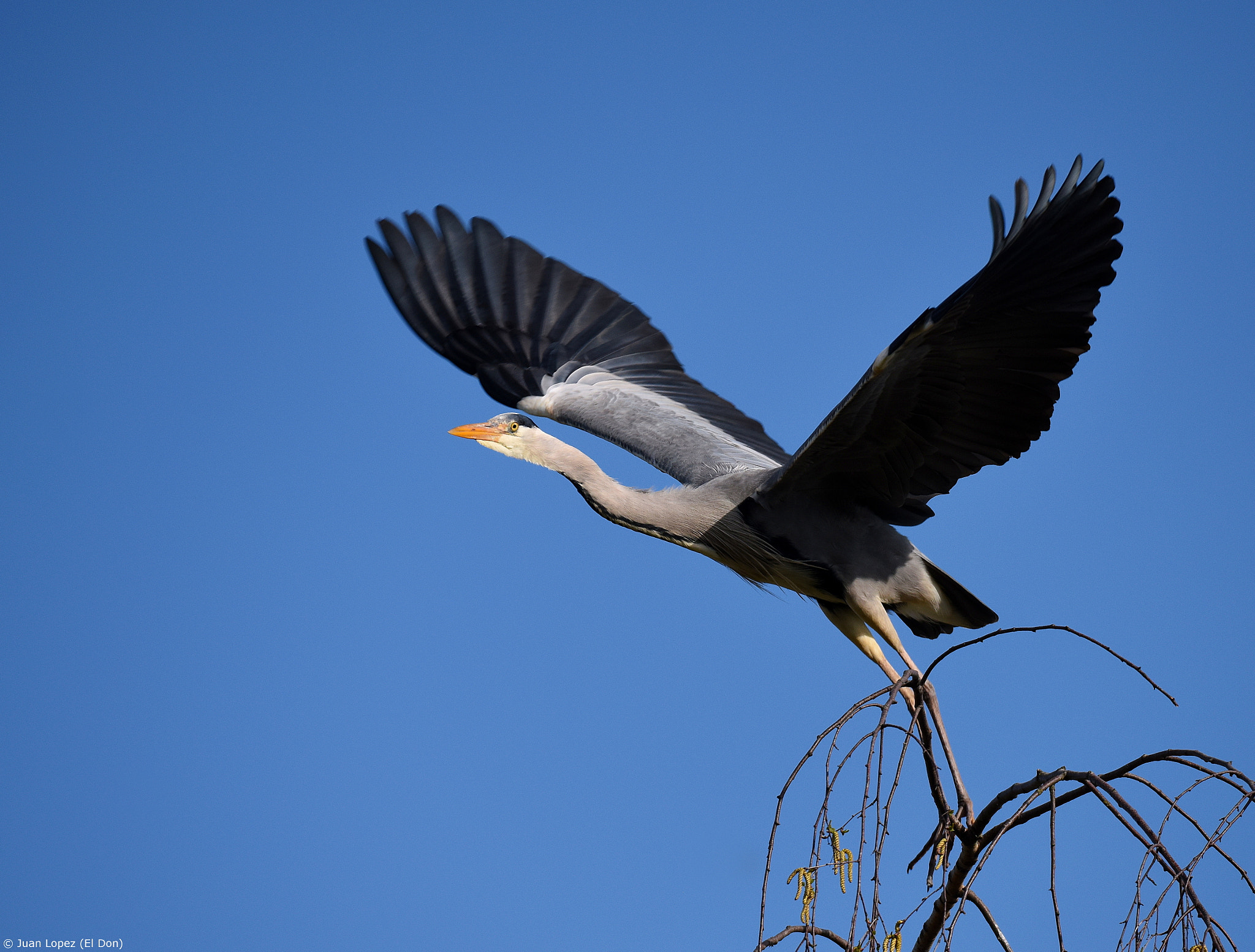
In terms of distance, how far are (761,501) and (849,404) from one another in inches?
35.0

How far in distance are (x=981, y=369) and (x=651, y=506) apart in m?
1.53

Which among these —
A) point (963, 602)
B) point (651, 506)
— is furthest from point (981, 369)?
point (651, 506)

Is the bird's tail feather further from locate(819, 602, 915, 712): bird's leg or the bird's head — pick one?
the bird's head

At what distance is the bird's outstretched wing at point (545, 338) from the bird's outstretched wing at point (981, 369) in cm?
152

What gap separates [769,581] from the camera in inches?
193

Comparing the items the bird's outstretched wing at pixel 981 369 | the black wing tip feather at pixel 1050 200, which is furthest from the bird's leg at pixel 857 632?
the black wing tip feather at pixel 1050 200

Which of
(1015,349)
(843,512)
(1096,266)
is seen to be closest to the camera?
(1096,266)

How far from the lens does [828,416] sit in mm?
3951

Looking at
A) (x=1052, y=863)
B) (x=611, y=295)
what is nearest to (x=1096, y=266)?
(x=1052, y=863)

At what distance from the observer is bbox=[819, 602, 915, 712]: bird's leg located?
464 cm

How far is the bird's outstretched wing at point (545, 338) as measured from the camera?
6206mm

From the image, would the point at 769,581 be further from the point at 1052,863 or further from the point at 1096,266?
the point at 1052,863

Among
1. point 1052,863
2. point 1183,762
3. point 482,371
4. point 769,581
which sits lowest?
point 1052,863

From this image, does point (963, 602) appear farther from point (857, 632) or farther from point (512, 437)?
point (512, 437)
